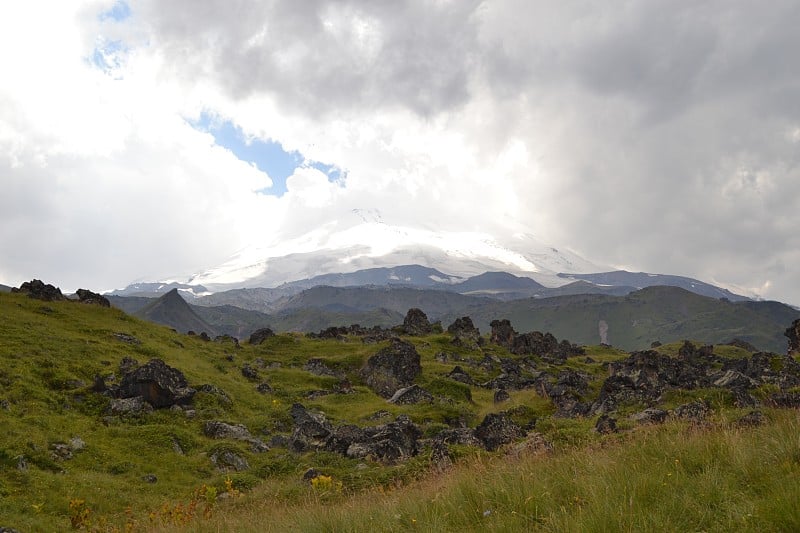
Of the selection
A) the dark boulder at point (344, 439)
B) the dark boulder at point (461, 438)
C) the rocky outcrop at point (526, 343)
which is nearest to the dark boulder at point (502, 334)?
the rocky outcrop at point (526, 343)

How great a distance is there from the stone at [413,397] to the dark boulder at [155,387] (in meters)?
19.9

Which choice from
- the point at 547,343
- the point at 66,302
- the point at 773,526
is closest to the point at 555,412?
the point at 773,526

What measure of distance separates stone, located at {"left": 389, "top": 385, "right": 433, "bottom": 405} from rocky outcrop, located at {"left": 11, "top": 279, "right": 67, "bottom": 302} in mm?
48693

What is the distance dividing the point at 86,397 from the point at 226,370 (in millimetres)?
23338

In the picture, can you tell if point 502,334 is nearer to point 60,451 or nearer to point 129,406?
point 129,406

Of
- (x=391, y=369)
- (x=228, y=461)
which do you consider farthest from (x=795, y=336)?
(x=228, y=461)

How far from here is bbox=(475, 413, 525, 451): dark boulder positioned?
2692 centimetres

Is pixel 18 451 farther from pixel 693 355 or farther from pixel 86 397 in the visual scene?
pixel 693 355

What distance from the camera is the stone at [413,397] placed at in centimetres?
4847

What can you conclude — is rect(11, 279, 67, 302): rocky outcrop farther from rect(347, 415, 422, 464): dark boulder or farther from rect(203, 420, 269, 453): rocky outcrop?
rect(347, 415, 422, 464): dark boulder

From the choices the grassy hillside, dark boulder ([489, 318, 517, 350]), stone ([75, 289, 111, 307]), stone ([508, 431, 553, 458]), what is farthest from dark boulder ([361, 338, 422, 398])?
dark boulder ([489, 318, 517, 350])

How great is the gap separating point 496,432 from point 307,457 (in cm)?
1133

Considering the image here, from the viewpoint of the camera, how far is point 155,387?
37.5m

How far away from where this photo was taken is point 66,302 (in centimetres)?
6372
